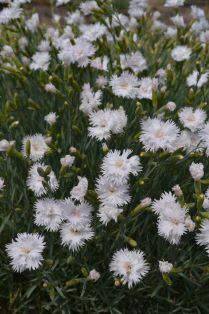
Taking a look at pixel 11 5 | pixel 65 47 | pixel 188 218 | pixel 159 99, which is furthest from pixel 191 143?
pixel 11 5

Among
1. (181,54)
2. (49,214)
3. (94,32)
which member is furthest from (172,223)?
(94,32)

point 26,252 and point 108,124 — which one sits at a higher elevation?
point 108,124

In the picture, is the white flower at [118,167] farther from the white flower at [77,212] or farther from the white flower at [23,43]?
the white flower at [23,43]

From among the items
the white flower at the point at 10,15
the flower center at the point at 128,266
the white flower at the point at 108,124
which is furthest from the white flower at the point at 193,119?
the white flower at the point at 10,15

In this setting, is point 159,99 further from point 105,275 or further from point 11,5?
point 11,5

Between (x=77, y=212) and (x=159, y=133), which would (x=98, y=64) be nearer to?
(x=159, y=133)

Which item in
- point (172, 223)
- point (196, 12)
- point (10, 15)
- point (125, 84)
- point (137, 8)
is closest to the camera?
point (172, 223)
